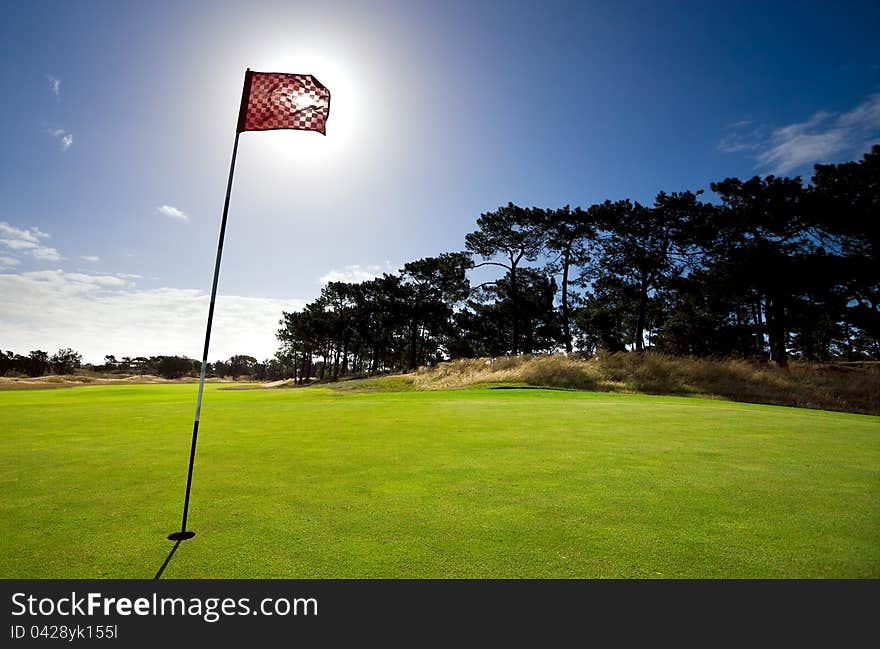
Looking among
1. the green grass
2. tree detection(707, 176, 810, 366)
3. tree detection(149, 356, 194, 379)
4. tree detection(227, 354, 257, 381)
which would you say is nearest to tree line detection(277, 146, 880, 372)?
tree detection(707, 176, 810, 366)

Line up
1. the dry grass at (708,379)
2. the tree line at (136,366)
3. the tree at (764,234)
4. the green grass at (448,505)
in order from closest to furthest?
the green grass at (448,505)
the dry grass at (708,379)
the tree at (764,234)
the tree line at (136,366)

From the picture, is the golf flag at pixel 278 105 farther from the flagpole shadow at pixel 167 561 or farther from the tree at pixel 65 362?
the tree at pixel 65 362

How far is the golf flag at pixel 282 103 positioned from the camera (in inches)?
205

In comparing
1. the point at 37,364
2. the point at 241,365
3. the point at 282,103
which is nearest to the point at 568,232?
the point at 282,103

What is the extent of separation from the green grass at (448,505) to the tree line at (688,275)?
23.8 meters

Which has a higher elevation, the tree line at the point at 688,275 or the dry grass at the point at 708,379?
the tree line at the point at 688,275

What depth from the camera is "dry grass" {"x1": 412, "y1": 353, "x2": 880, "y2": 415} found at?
779 inches

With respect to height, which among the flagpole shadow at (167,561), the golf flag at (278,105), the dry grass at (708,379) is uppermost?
the golf flag at (278,105)

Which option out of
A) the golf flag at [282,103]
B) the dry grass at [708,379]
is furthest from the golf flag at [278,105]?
the dry grass at [708,379]

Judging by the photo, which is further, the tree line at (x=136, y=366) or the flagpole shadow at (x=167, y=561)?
the tree line at (x=136, y=366)

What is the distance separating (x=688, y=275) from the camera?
31.1 metres

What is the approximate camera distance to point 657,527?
3258 millimetres

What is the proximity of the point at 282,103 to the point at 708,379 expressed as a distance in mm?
24172

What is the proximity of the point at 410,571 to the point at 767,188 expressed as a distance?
3468cm
